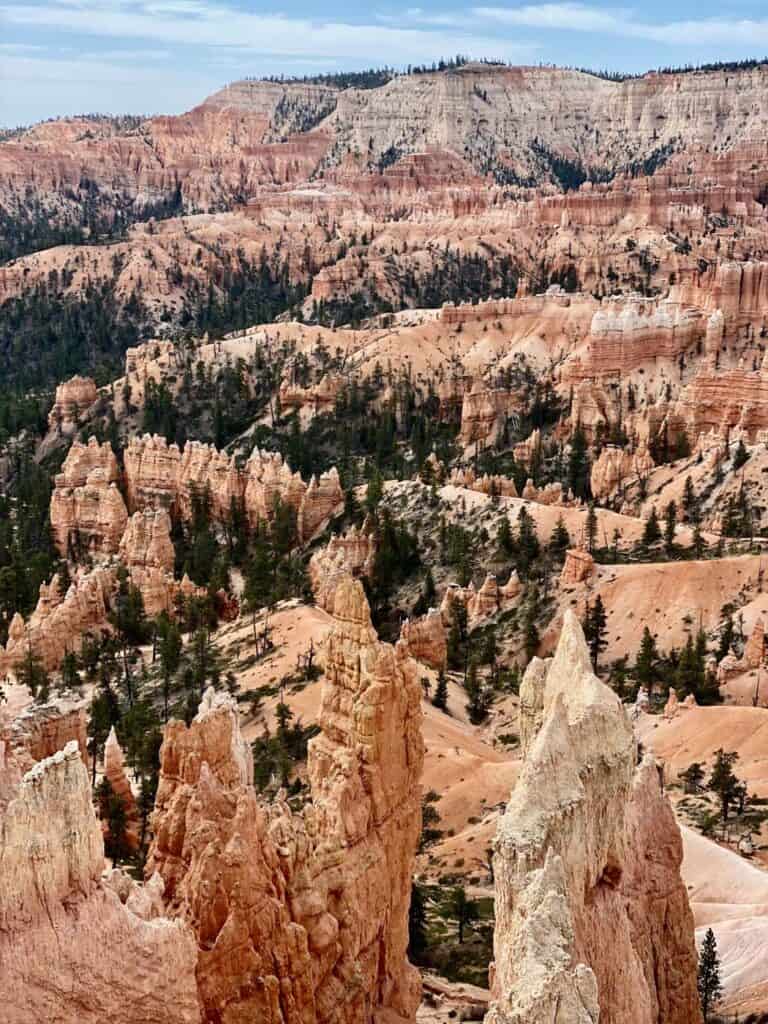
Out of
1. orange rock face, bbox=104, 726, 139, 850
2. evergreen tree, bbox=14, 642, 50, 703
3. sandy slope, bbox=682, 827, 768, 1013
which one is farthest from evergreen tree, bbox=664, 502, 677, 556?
orange rock face, bbox=104, 726, 139, 850

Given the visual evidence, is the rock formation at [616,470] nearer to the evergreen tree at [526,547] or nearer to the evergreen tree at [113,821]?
the evergreen tree at [526,547]

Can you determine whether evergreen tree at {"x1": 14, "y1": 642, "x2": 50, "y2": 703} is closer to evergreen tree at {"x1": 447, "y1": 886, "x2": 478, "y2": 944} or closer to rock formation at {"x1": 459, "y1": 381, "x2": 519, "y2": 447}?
evergreen tree at {"x1": 447, "y1": 886, "x2": 478, "y2": 944}

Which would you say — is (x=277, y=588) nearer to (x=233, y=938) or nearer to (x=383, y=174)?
(x=233, y=938)

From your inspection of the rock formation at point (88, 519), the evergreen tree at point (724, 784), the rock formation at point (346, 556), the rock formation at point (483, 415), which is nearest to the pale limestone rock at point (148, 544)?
the rock formation at point (88, 519)

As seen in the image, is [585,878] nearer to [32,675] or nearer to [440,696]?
[440,696]

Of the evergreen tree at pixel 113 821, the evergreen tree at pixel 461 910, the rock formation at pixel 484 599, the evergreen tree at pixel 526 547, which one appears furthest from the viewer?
the evergreen tree at pixel 526 547

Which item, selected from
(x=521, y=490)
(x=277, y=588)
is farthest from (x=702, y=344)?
(x=277, y=588)
